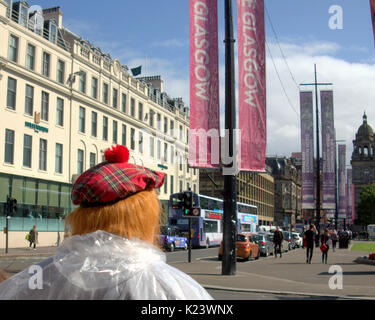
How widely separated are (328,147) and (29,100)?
896 inches

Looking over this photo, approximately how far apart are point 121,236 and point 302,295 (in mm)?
11133

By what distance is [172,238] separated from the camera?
127 feet

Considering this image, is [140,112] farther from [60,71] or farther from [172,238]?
[172,238]

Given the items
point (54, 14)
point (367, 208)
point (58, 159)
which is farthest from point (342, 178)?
point (367, 208)

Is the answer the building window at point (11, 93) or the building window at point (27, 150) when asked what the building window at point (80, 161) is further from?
the building window at point (11, 93)

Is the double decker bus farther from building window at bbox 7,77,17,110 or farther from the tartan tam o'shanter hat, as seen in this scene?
the tartan tam o'shanter hat

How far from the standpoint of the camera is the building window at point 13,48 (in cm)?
3753

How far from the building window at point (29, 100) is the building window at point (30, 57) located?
67.2 inches

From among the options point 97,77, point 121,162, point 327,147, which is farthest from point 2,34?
point 121,162

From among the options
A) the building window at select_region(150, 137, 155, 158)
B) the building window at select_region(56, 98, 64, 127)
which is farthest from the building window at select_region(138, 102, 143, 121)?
the building window at select_region(56, 98, 64, 127)

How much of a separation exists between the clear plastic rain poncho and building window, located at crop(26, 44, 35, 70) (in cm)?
4006
